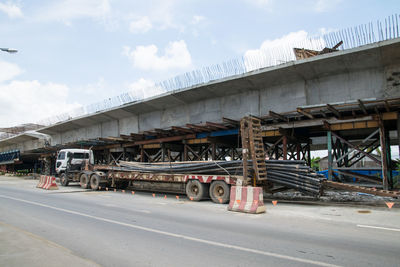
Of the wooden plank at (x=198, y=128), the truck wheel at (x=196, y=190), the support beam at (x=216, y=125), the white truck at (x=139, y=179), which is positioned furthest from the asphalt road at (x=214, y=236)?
the wooden plank at (x=198, y=128)

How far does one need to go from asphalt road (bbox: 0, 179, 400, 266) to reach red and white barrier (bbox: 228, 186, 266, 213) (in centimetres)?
37

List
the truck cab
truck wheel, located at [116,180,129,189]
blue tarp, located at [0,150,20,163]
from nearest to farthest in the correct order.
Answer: truck wheel, located at [116,180,129,189]
the truck cab
blue tarp, located at [0,150,20,163]

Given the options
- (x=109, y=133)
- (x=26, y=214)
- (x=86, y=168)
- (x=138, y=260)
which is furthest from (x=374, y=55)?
(x=109, y=133)

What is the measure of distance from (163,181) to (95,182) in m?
5.90

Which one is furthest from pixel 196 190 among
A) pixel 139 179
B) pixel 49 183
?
pixel 49 183

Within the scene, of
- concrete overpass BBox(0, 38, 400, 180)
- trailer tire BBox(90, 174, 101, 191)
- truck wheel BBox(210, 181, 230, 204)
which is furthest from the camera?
trailer tire BBox(90, 174, 101, 191)

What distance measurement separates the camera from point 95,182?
18.2m

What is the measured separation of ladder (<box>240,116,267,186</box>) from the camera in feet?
36.5

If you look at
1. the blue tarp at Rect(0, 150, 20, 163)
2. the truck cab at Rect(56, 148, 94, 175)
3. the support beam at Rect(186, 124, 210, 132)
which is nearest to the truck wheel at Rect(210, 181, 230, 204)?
the support beam at Rect(186, 124, 210, 132)

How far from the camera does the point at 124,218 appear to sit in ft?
27.0

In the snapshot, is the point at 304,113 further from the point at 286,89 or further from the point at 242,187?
the point at 242,187

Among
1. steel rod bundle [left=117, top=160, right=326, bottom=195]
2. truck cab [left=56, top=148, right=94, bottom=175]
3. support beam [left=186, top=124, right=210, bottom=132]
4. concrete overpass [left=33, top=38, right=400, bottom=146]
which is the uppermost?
concrete overpass [left=33, top=38, right=400, bottom=146]

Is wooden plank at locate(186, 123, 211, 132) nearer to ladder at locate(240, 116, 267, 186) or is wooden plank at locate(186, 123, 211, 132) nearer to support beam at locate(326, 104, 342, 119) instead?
ladder at locate(240, 116, 267, 186)

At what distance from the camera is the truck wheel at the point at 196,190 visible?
12562 mm
